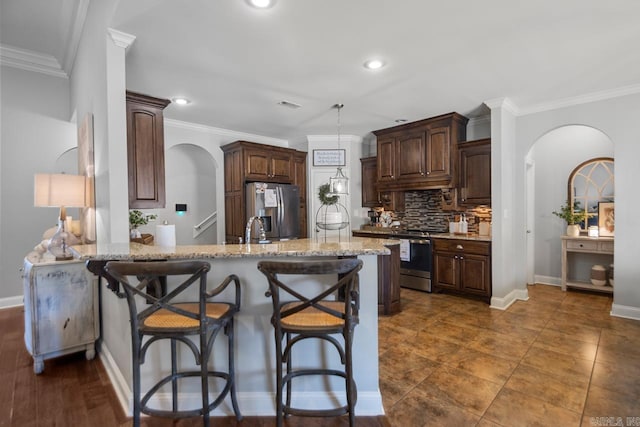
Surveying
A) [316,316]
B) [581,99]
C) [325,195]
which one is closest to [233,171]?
[325,195]

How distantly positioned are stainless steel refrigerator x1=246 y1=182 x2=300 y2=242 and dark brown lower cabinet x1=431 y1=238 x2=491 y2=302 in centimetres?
234

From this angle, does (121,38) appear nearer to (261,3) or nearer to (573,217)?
(261,3)

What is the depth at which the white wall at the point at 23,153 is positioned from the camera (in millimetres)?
3738

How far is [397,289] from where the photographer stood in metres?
3.87

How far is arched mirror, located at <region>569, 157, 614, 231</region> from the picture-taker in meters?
4.55

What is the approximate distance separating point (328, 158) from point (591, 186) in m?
4.15

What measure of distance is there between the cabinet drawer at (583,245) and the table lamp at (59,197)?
6187 millimetres

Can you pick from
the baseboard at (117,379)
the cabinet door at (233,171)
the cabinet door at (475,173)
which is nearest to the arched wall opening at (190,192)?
the cabinet door at (233,171)

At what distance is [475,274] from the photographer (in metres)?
4.24

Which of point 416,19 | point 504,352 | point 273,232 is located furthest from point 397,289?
point 416,19

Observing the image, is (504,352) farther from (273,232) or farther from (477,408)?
(273,232)

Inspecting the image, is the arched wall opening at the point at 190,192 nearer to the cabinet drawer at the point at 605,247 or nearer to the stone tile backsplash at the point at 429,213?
the stone tile backsplash at the point at 429,213

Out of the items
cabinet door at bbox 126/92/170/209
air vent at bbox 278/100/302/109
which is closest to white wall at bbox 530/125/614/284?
air vent at bbox 278/100/302/109

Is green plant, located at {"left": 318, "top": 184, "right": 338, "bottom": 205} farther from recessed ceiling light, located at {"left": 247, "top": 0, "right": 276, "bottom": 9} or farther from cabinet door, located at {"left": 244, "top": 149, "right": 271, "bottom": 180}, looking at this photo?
recessed ceiling light, located at {"left": 247, "top": 0, "right": 276, "bottom": 9}
